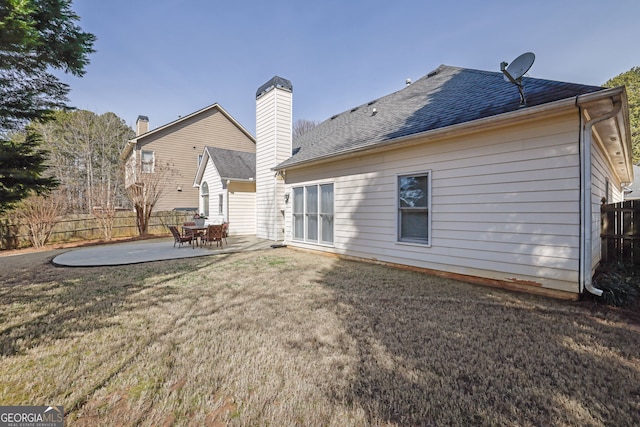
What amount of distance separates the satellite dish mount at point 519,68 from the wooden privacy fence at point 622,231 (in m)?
3.85

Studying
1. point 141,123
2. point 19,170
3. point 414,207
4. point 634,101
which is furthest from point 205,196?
point 634,101

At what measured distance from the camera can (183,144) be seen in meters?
19.3

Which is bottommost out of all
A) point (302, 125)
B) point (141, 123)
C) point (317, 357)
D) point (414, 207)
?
point (317, 357)

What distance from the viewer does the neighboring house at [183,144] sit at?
1806 cm

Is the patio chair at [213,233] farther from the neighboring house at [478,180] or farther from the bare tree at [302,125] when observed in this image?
the bare tree at [302,125]

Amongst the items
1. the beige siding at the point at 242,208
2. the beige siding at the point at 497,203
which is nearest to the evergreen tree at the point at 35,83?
the beige siding at the point at 497,203

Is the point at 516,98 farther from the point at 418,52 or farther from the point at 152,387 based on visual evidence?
the point at 418,52

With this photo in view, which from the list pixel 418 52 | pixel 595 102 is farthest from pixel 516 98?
pixel 418 52

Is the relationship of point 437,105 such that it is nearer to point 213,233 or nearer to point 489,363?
point 489,363

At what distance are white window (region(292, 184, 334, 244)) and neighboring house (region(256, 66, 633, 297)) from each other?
0.18 feet

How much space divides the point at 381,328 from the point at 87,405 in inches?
107

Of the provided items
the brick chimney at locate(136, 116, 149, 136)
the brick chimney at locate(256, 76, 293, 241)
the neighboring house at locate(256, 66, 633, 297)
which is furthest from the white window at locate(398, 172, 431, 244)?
the brick chimney at locate(136, 116, 149, 136)

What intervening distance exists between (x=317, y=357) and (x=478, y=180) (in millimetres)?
4367

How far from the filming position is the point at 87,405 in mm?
1952
